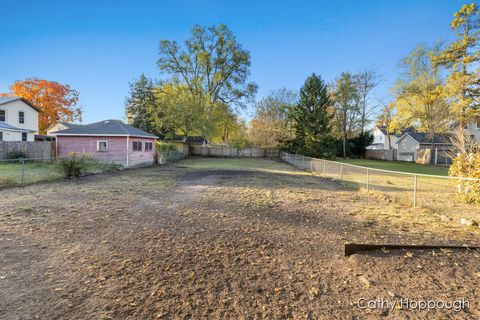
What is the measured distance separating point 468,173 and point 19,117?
1440 inches

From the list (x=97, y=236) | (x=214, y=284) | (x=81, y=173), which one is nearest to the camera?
(x=214, y=284)

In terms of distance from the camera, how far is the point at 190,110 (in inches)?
1128

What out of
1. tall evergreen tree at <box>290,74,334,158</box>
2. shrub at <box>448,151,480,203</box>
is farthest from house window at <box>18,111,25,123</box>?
shrub at <box>448,151,480,203</box>

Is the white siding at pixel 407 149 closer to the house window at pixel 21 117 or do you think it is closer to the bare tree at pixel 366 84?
the bare tree at pixel 366 84

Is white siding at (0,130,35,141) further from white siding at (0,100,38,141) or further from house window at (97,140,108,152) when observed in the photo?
house window at (97,140,108,152)

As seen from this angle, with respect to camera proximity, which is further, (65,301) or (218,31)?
(218,31)

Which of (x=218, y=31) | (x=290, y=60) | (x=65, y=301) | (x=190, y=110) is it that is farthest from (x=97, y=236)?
(x=218, y=31)

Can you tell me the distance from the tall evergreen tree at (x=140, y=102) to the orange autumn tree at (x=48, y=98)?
10.6m

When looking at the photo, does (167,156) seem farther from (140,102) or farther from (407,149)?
(407,149)

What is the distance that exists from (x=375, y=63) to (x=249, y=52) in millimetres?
18367

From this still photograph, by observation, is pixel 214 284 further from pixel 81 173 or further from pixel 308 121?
pixel 308 121

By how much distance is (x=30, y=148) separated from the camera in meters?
18.6

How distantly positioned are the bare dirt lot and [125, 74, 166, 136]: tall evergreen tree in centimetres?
2953

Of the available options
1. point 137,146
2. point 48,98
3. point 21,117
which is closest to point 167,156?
point 137,146
